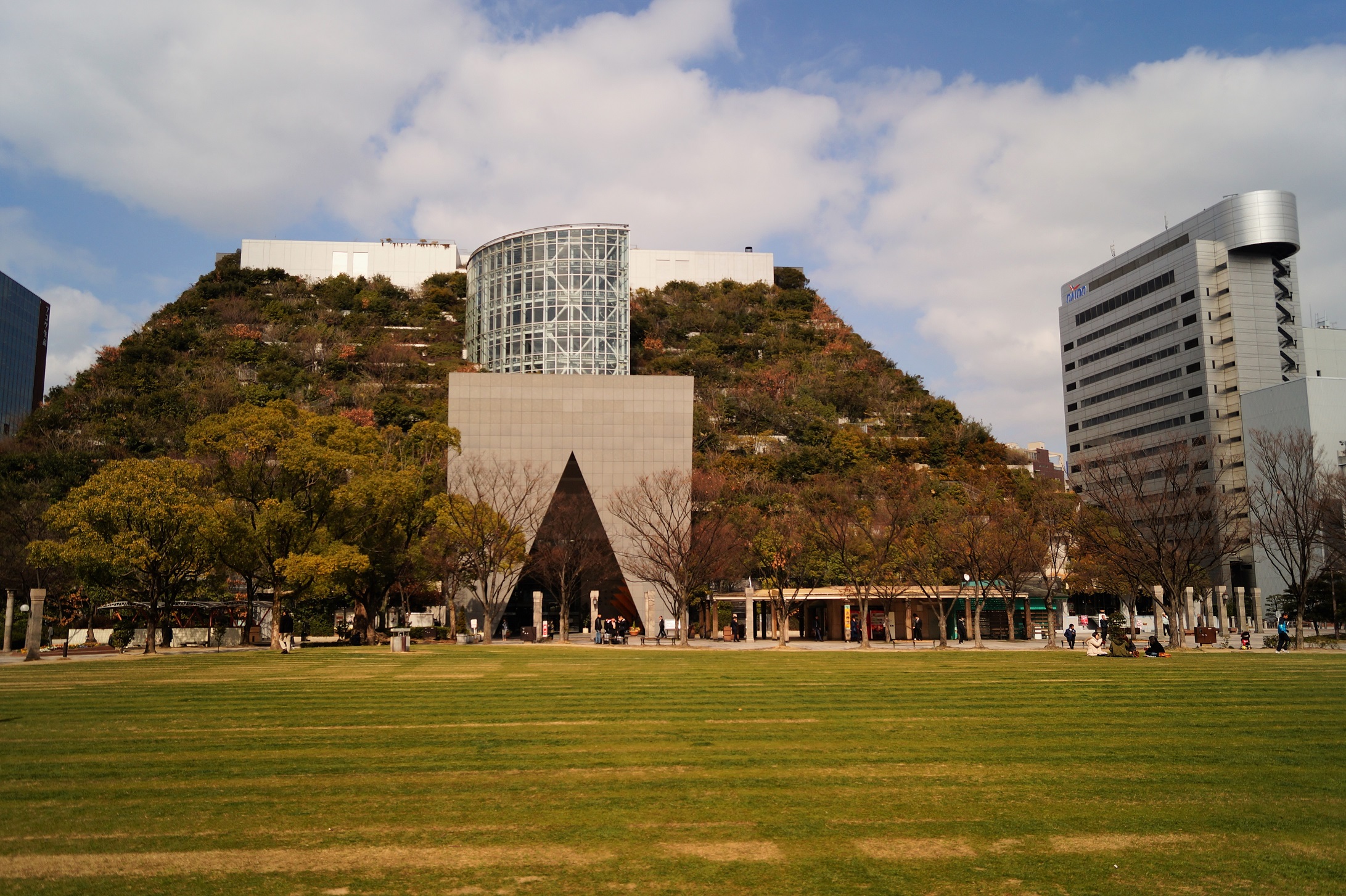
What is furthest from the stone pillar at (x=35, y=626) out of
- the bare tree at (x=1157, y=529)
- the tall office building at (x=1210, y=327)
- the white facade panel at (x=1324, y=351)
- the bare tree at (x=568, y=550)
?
the white facade panel at (x=1324, y=351)

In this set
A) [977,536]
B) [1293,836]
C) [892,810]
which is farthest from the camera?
[977,536]

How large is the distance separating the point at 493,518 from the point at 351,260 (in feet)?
203

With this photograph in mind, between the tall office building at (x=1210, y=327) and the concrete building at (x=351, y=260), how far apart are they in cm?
6205

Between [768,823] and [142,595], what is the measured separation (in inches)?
1397

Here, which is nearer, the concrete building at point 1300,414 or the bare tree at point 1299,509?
the bare tree at point 1299,509

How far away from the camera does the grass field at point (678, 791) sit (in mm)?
6301

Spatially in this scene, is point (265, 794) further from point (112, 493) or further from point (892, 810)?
point (112, 493)

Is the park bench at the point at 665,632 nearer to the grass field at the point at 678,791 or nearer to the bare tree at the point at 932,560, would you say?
the bare tree at the point at 932,560

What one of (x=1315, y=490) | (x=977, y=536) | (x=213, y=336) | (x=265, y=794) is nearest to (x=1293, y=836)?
(x=265, y=794)

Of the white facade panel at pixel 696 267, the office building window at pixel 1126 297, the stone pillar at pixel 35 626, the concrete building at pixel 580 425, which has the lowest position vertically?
the stone pillar at pixel 35 626

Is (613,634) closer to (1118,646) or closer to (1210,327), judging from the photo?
(1118,646)

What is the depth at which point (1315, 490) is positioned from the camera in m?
42.9

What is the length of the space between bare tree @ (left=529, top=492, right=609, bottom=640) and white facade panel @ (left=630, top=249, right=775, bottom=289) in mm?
47396

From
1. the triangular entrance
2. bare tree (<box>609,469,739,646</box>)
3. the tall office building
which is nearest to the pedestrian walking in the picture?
the triangular entrance
